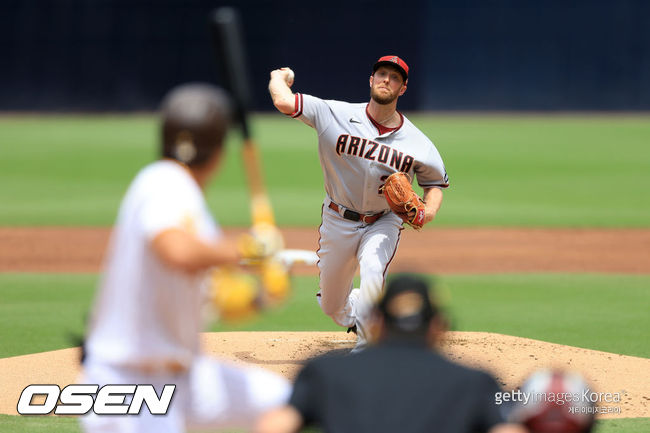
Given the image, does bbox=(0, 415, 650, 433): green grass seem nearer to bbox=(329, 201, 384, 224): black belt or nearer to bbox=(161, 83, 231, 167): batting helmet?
bbox=(329, 201, 384, 224): black belt

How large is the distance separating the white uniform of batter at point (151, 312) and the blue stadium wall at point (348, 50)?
3168cm

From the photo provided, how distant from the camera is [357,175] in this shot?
667 centimetres

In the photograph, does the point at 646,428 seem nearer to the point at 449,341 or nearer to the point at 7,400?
the point at 449,341

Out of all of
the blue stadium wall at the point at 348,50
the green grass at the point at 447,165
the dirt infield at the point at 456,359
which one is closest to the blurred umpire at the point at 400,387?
the dirt infield at the point at 456,359

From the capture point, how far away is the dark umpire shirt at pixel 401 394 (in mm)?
2363

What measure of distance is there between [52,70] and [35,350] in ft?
91.6

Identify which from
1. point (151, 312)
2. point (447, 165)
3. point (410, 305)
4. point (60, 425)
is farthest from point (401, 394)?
point (447, 165)

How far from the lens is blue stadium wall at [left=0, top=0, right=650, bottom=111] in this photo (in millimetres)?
33625

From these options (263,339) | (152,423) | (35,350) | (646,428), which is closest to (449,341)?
(263,339)

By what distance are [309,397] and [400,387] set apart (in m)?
0.25

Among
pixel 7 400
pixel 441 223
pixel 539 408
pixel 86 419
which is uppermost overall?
pixel 539 408

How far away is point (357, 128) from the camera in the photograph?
264 inches

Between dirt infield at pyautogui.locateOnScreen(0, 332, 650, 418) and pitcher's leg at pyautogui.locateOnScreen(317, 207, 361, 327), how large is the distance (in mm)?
422

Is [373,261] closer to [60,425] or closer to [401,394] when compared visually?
[60,425]
